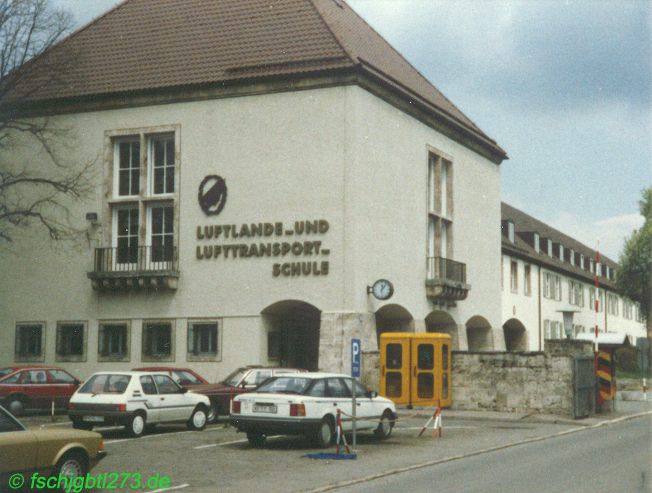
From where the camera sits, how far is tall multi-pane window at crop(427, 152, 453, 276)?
40062 millimetres

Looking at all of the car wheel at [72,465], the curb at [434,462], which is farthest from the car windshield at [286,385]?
the car wheel at [72,465]

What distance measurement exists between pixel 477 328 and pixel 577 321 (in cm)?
3421

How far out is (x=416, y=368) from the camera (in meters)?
32.0

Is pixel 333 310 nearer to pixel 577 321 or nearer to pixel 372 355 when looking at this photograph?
pixel 372 355

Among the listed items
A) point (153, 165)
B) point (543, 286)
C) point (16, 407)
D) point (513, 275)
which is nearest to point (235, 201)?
point (153, 165)

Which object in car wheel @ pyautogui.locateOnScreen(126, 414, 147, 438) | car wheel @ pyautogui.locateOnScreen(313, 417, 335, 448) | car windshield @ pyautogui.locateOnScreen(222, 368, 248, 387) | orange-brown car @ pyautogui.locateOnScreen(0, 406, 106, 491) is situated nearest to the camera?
orange-brown car @ pyautogui.locateOnScreen(0, 406, 106, 491)

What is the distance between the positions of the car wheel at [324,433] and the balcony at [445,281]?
1847 centimetres

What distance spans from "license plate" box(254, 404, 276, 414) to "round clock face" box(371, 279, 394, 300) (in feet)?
45.4

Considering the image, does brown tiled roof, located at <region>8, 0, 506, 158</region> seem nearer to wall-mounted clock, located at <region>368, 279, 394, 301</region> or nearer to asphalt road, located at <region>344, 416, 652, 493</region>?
wall-mounted clock, located at <region>368, 279, 394, 301</region>

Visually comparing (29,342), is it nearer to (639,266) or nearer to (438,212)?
(438,212)

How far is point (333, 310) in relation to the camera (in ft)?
109

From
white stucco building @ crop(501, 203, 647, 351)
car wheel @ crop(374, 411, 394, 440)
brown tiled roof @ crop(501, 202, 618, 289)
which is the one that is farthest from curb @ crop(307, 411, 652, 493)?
brown tiled roof @ crop(501, 202, 618, 289)

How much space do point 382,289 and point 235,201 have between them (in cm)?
606

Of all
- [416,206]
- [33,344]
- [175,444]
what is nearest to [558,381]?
[416,206]
